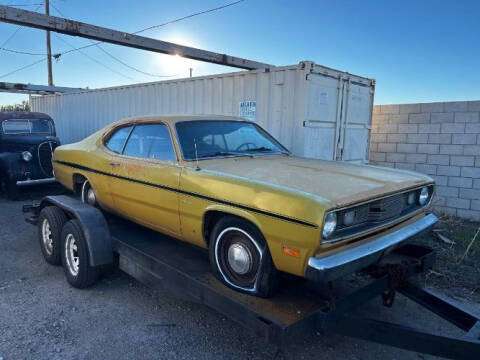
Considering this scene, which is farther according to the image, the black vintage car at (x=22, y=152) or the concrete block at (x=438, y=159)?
the black vintage car at (x=22, y=152)

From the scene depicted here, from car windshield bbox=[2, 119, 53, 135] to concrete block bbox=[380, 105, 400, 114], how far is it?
7938mm

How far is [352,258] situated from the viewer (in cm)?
238

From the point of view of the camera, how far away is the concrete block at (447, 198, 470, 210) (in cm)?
695

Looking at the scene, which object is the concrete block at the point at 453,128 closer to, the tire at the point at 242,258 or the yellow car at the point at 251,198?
the yellow car at the point at 251,198

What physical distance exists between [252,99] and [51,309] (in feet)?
15.4

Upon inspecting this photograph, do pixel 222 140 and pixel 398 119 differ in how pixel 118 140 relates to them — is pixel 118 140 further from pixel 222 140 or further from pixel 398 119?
pixel 398 119

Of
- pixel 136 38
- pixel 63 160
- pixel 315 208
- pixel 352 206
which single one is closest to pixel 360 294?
pixel 352 206

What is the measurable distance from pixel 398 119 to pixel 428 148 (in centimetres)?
88

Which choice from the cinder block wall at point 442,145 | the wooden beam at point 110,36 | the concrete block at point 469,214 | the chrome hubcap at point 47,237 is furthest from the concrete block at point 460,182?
the chrome hubcap at point 47,237

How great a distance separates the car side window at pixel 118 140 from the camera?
13.7ft

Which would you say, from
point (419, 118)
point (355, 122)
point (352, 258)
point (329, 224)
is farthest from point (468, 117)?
point (329, 224)

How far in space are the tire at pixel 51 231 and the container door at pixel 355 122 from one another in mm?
4765

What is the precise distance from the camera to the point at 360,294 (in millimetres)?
2641

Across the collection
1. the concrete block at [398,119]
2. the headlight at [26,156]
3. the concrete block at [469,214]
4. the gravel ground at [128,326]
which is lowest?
the gravel ground at [128,326]
